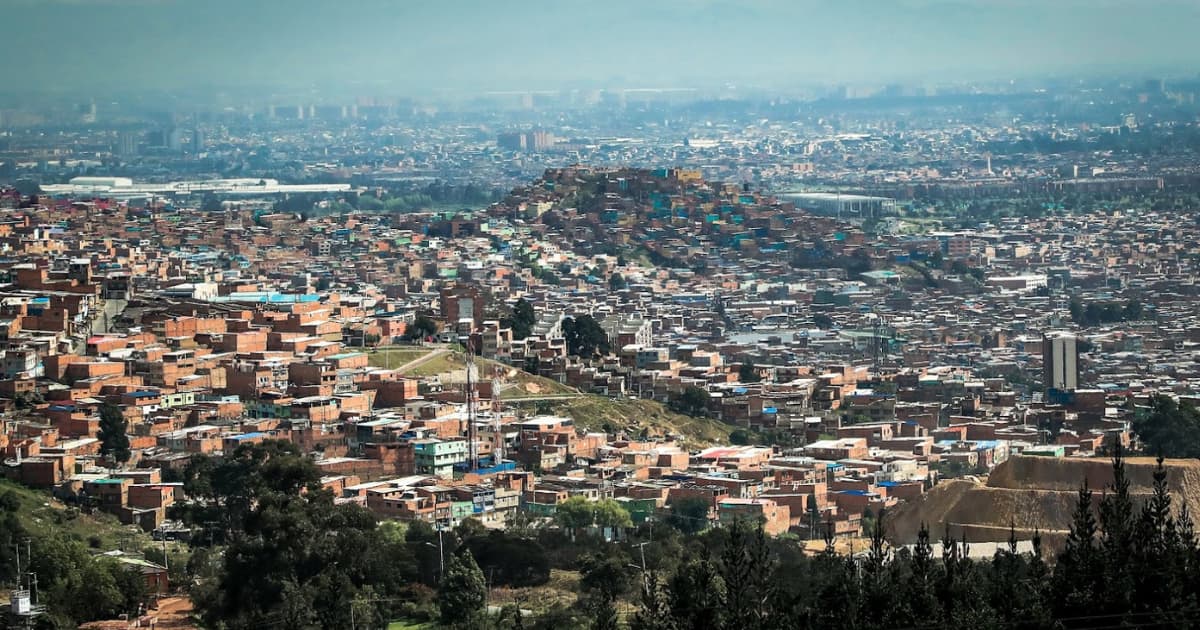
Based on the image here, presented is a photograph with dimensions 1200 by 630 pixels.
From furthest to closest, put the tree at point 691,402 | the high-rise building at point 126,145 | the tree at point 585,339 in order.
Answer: the high-rise building at point 126,145 < the tree at point 585,339 < the tree at point 691,402

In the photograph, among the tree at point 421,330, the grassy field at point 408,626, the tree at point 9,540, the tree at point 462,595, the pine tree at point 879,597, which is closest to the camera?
the pine tree at point 879,597

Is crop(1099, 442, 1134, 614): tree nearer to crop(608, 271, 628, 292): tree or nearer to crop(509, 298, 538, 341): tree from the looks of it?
crop(509, 298, 538, 341): tree

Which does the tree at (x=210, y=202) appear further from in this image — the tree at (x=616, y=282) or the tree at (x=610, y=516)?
the tree at (x=610, y=516)

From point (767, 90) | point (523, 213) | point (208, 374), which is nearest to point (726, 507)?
point (208, 374)

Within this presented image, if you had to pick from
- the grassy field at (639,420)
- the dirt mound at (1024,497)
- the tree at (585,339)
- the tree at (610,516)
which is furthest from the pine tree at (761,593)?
the tree at (585,339)

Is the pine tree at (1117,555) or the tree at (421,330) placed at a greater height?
the pine tree at (1117,555)

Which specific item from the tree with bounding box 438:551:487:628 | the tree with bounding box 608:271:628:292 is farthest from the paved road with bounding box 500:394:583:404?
the tree with bounding box 608:271:628:292

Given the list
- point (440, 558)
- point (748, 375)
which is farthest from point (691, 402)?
point (440, 558)
